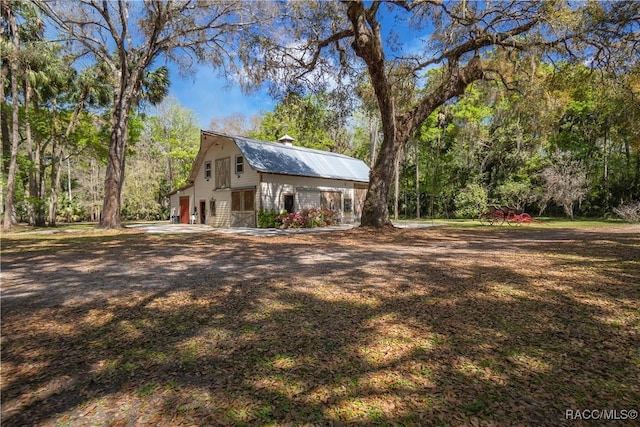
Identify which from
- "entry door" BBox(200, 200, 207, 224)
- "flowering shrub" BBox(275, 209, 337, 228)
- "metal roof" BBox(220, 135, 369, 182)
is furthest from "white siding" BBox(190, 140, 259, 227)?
"flowering shrub" BBox(275, 209, 337, 228)

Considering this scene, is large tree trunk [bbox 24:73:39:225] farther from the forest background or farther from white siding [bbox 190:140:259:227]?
white siding [bbox 190:140:259:227]

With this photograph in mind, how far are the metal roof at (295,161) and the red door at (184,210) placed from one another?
794cm

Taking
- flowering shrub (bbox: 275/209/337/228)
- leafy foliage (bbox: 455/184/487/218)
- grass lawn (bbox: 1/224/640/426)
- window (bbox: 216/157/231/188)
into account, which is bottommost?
grass lawn (bbox: 1/224/640/426)

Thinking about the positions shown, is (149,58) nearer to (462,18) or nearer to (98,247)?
(98,247)

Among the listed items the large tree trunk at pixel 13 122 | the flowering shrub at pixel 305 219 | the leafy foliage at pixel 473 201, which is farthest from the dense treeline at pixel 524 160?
the large tree trunk at pixel 13 122

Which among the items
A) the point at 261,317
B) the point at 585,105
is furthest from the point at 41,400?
the point at 585,105

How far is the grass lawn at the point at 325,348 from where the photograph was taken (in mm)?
2006

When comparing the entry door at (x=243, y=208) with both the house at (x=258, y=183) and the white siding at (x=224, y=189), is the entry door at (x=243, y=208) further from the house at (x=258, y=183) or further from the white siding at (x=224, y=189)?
the white siding at (x=224, y=189)

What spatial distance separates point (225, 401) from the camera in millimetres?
2084

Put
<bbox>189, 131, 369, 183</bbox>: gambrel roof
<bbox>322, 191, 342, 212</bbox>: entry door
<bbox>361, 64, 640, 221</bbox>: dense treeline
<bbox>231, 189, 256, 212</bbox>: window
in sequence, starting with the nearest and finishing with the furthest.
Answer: <bbox>189, 131, 369, 183</bbox>: gambrel roof, <bbox>231, 189, 256, 212</bbox>: window, <bbox>322, 191, 342, 212</bbox>: entry door, <bbox>361, 64, 640, 221</bbox>: dense treeline

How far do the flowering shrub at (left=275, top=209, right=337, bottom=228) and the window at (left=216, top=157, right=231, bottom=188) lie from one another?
15.0 ft

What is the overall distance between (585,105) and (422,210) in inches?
638

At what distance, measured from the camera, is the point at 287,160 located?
2025cm

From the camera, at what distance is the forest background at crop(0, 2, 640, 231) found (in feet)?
44.8
